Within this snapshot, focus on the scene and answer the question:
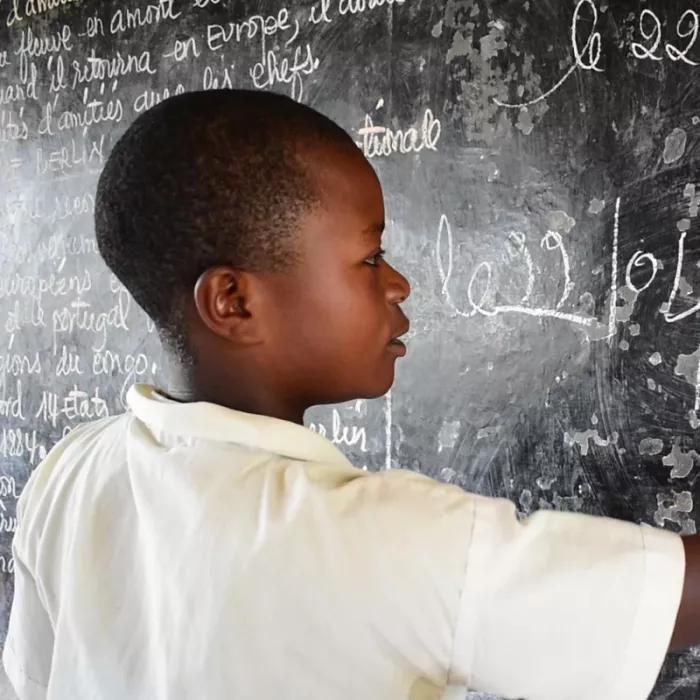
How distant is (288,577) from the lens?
55 cm

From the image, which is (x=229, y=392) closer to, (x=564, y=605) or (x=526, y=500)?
(x=564, y=605)

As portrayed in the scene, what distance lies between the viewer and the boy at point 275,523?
0.54 m

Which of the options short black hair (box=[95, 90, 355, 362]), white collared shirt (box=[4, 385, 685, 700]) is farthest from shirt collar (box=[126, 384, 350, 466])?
short black hair (box=[95, 90, 355, 362])

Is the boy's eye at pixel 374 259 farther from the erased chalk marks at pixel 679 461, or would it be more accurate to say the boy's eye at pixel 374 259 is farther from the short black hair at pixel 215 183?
the erased chalk marks at pixel 679 461

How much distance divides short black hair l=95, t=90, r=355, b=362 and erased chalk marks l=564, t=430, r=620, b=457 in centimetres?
68

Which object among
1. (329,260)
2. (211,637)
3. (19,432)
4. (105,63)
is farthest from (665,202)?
(19,432)

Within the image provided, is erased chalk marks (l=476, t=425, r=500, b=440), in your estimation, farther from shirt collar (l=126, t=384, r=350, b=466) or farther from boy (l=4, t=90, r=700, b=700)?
shirt collar (l=126, t=384, r=350, b=466)

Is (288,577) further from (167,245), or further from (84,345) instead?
(84,345)

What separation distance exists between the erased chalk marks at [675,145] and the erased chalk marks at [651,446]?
15.3 inches

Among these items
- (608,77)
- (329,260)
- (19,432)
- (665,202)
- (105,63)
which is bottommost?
(19,432)

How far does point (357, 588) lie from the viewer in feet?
1.77

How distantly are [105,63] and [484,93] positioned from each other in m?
0.90

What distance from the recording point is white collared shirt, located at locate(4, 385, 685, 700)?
53 cm

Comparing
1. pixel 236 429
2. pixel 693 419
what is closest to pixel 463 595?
pixel 236 429
